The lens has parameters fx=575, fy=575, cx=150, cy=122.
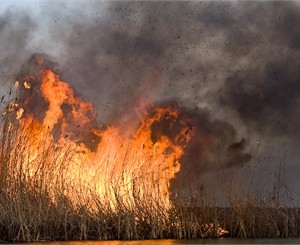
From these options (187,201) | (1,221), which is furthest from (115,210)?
(1,221)

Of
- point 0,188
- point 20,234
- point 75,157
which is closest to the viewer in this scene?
point 20,234

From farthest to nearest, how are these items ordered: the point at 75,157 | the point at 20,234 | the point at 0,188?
1. the point at 75,157
2. the point at 0,188
3. the point at 20,234

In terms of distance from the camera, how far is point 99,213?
35.4 feet

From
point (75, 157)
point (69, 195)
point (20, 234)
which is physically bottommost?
point (20, 234)

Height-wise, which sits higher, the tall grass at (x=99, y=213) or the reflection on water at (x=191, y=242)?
the tall grass at (x=99, y=213)

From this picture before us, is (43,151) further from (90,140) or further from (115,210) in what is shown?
(115,210)

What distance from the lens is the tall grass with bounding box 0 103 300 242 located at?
34.6 ft

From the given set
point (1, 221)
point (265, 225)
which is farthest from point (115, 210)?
point (265, 225)

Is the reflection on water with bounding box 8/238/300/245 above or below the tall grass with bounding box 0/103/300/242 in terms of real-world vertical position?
below

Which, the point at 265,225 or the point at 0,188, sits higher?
the point at 0,188

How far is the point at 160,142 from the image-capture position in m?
12.6

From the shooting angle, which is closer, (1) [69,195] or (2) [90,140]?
(1) [69,195]

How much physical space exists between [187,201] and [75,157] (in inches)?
102

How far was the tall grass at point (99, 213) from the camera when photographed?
10539 mm
